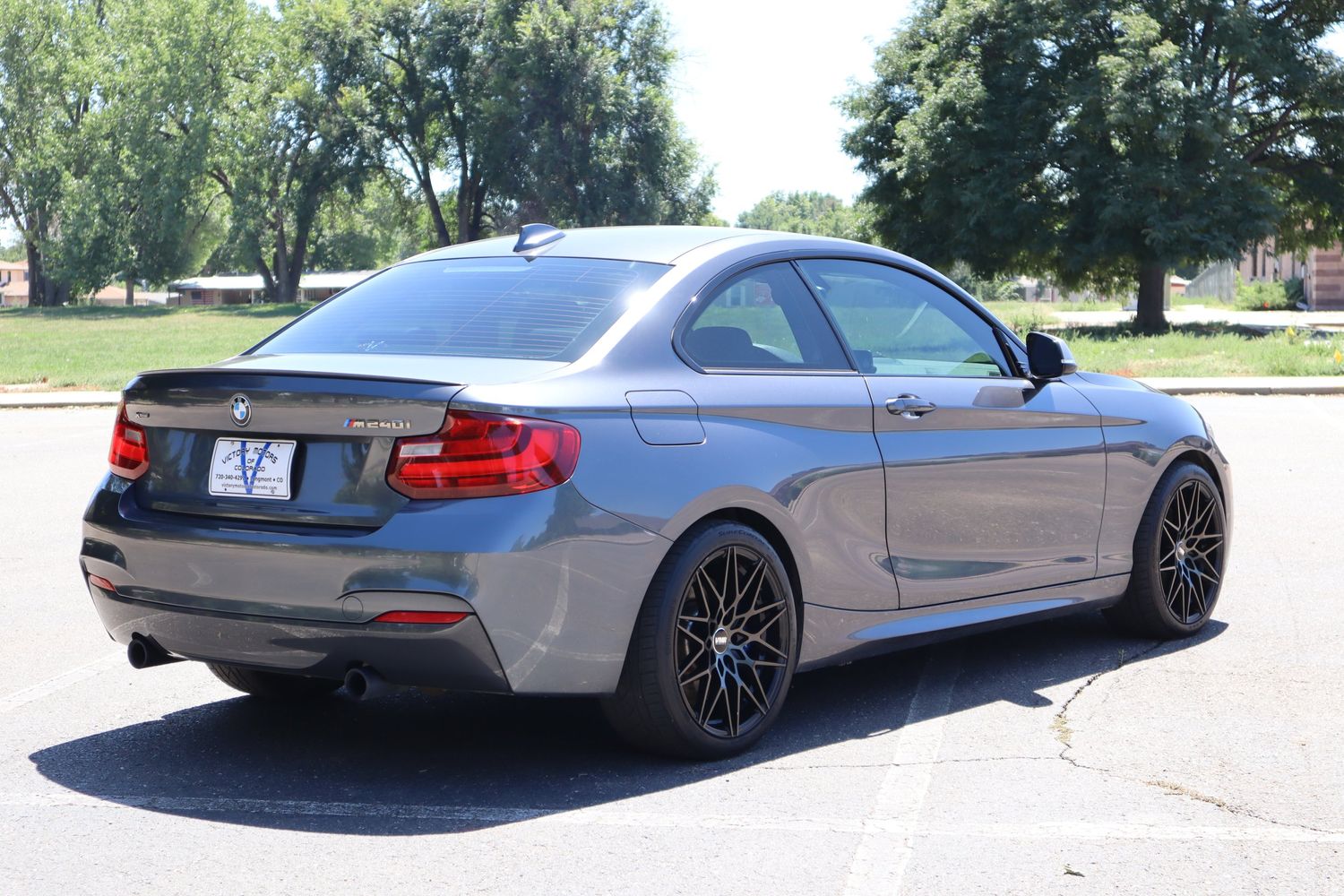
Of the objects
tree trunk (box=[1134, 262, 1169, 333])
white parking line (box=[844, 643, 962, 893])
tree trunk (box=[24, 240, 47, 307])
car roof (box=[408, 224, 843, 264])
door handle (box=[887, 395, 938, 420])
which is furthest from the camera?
tree trunk (box=[24, 240, 47, 307])

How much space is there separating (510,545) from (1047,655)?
296cm

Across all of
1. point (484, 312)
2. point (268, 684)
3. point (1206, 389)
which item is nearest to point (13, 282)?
point (1206, 389)

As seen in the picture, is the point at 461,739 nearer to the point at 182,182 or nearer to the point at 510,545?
the point at 510,545

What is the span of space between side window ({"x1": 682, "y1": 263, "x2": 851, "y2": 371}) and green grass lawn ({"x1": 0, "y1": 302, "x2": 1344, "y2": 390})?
16.6m

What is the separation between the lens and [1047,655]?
617 centimetres

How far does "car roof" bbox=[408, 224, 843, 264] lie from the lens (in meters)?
5.02

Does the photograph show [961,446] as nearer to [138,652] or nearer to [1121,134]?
[138,652]

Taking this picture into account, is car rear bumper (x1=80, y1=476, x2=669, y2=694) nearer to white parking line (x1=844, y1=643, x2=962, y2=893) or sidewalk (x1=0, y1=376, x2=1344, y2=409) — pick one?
white parking line (x1=844, y1=643, x2=962, y2=893)

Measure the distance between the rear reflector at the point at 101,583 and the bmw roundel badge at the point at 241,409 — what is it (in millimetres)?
707

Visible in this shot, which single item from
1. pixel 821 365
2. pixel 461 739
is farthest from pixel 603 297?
pixel 461 739

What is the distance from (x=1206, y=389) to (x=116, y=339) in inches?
1357

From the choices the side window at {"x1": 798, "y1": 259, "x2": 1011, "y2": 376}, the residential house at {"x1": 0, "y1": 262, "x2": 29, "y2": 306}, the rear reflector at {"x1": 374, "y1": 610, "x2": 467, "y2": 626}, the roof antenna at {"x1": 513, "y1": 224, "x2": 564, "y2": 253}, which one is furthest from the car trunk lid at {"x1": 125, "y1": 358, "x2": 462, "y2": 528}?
the residential house at {"x1": 0, "y1": 262, "x2": 29, "y2": 306}

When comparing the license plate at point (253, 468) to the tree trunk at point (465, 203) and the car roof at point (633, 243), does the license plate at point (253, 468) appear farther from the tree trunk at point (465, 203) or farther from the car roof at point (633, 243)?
the tree trunk at point (465, 203)

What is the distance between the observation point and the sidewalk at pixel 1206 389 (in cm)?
2258
